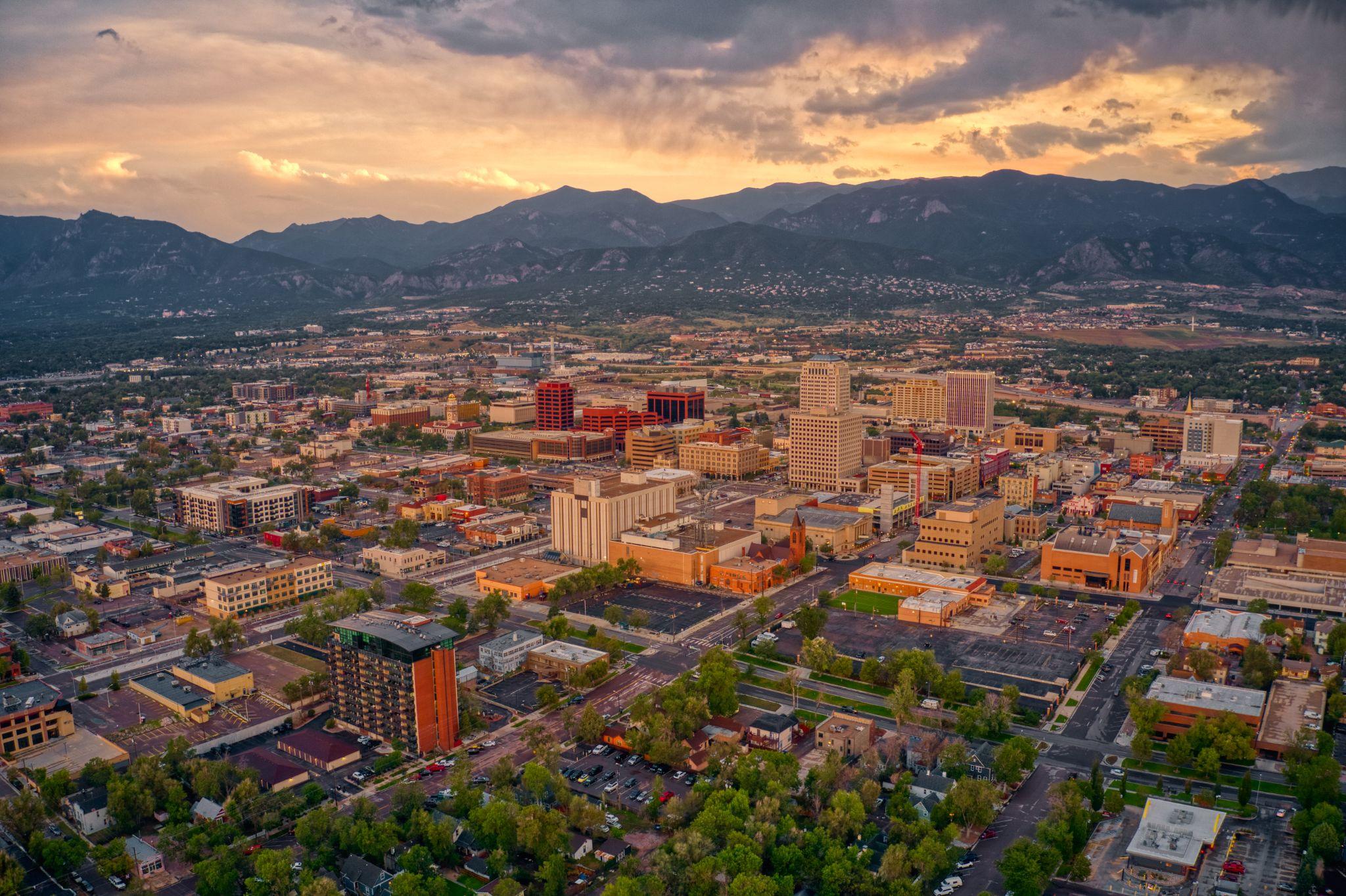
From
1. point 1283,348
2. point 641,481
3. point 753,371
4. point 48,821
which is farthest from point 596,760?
point 1283,348

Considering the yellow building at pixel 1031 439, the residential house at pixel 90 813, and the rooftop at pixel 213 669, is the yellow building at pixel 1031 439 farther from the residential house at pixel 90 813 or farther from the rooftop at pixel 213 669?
the residential house at pixel 90 813

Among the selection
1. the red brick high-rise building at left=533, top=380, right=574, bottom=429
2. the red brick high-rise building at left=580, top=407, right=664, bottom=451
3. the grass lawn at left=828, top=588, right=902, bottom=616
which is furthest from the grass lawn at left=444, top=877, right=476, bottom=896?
the red brick high-rise building at left=533, top=380, right=574, bottom=429

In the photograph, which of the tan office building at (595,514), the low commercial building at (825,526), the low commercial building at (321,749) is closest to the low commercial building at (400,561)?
the tan office building at (595,514)

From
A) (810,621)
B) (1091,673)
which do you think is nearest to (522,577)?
(810,621)

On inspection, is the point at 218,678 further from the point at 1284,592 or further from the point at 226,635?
the point at 1284,592

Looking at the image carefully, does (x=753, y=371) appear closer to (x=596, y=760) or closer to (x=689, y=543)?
(x=689, y=543)
